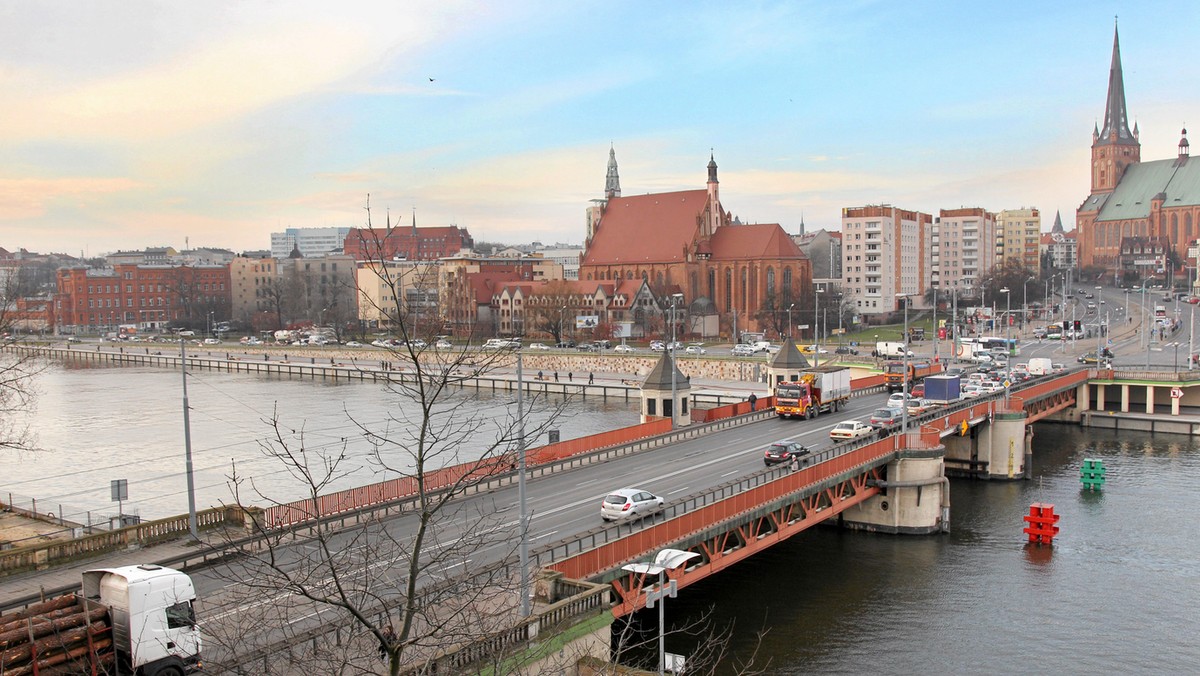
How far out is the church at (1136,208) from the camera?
7037 inches

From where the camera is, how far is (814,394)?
49.2 meters

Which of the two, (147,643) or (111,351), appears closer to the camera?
(147,643)

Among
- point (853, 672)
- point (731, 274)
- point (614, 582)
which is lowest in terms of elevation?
point (853, 672)

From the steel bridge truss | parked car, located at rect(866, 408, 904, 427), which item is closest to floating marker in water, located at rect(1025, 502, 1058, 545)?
the steel bridge truss

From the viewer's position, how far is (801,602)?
98.5 ft

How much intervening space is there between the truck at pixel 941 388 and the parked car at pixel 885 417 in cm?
365

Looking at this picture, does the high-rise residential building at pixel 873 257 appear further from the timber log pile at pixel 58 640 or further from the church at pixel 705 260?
the timber log pile at pixel 58 640

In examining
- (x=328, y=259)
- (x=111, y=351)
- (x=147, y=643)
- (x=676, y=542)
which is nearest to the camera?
(x=147, y=643)

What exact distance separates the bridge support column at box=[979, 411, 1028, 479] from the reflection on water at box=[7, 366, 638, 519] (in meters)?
23.8

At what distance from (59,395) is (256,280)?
357ft

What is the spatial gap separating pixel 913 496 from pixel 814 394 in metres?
12.3

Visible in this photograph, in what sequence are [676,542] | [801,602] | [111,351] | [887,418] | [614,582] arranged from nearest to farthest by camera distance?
[614,582] < [676,542] < [801,602] < [887,418] < [111,351]

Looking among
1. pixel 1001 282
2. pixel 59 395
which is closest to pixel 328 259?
pixel 59 395

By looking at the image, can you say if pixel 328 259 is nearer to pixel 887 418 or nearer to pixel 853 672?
pixel 887 418
